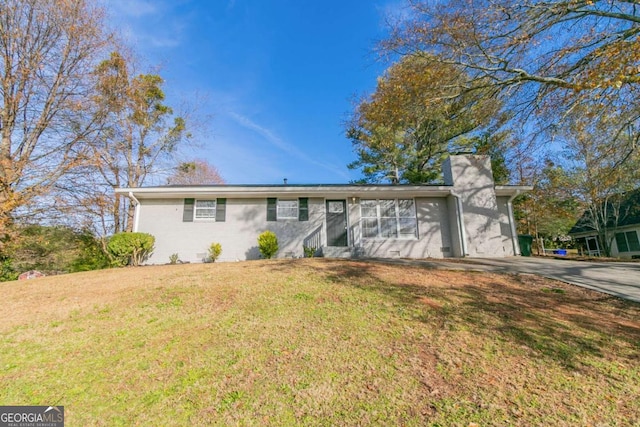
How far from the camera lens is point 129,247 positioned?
978 centimetres

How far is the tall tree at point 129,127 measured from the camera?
13945 mm

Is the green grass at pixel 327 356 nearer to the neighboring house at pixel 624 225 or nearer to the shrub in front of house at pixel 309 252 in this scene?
the shrub in front of house at pixel 309 252

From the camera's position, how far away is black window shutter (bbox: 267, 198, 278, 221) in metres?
11.5

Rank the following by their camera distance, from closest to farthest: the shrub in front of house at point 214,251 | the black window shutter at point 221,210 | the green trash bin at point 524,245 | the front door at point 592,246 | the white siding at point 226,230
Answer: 1. the shrub in front of house at point 214,251
2. the white siding at point 226,230
3. the black window shutter at point 221,210
4. the green trash bin at point 524,245
5. the front door at point 592,246

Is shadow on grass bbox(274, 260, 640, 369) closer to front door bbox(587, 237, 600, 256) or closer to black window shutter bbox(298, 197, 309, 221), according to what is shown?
black window shutter bbox(298, 197, 309, 221)

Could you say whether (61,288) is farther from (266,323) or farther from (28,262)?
(28,262)

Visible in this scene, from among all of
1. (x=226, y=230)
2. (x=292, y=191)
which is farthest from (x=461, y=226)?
(x=226, y=230)

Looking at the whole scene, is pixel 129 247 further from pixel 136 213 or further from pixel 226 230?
pixel 226 230

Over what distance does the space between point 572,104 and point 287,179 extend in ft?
31.3

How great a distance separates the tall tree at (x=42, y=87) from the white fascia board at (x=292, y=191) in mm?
3296

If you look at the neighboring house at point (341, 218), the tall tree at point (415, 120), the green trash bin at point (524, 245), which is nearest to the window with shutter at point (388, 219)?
the neighboring house at point (341, 218)

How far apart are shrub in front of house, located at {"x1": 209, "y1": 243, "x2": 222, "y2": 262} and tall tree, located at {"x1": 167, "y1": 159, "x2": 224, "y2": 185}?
400 inches

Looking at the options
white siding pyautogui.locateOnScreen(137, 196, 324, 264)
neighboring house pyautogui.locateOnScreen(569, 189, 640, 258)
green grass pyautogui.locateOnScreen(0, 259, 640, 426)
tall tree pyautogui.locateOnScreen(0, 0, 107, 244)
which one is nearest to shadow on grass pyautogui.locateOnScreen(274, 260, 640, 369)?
green grass pyautogui.locateOnScreen(0, 259, 640, 426)

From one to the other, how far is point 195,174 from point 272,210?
47.3 ft
